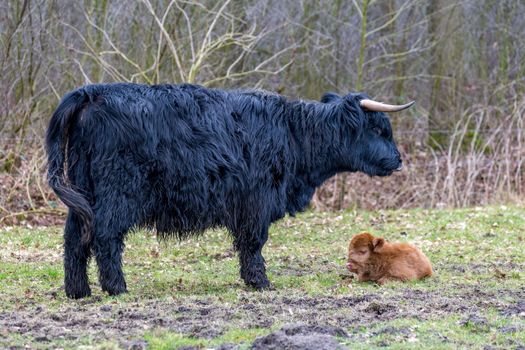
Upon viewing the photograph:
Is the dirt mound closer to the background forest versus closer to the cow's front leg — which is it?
the cow's front leg

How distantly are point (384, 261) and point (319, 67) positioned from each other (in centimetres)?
1146

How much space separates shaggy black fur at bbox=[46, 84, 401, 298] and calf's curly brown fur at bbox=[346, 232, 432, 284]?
2.75 ft

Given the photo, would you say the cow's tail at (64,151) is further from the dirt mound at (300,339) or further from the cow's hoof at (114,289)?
the dirt mound at (300,339)

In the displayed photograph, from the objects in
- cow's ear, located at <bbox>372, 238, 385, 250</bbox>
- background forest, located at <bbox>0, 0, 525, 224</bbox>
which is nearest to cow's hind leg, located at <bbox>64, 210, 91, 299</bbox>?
cow's ear, located at <bbox>372, 238, 385, 250</bbox>

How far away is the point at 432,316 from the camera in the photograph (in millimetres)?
6453

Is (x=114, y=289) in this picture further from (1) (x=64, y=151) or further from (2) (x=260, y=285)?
(2) (x=260, y=285)

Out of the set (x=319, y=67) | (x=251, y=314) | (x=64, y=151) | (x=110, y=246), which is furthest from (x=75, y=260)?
(x=319, y=67)

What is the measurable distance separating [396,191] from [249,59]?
181 inches

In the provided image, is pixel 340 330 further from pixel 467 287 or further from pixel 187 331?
pixel 467 287

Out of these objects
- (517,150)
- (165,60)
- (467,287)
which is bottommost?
(467,287)

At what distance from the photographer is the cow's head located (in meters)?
9.08

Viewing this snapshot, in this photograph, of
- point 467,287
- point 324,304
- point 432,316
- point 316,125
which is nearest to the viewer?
point 432,316

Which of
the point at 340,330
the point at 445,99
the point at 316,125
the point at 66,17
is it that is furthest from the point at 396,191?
the point at 340,330

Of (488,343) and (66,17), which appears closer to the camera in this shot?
(488,343)
